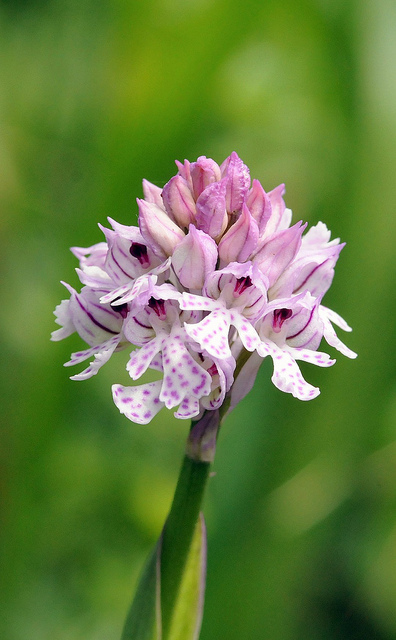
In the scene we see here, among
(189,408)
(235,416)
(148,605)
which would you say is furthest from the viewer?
(235,416)

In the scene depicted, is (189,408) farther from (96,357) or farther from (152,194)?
(152,194)

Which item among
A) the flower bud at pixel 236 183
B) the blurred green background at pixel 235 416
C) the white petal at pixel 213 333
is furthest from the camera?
the blurred green background at pixel 235 416

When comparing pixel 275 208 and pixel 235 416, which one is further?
pixel 235 416

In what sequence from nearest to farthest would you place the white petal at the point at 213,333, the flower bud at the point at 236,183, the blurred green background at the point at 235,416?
the white petal at the point at 213,333, the flower bud at the point at 236,183, the blurred green background at the point at 235,416

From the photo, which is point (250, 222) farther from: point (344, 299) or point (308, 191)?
point (308, 191)

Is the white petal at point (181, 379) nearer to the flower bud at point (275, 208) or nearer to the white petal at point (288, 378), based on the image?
the white petal at point (288, 378)

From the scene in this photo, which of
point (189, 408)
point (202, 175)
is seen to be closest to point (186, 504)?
point (189, 408)

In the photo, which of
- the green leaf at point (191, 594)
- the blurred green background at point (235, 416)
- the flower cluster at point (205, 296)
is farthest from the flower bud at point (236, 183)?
the blurred green background at point (235, 416)

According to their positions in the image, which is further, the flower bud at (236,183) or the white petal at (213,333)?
the flower bud at (236,183)
